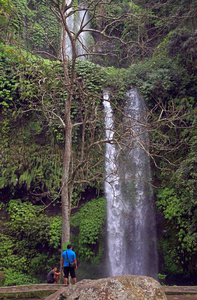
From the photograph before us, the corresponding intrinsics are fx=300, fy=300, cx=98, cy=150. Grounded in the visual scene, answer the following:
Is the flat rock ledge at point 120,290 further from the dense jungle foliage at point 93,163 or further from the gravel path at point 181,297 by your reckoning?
the dense jungle foliage at point 93,163

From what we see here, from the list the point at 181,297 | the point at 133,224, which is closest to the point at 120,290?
the point at 181,297

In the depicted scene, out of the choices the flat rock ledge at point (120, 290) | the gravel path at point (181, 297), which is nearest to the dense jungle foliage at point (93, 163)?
the gravel path at point (181, 297)

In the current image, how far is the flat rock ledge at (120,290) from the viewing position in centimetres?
348

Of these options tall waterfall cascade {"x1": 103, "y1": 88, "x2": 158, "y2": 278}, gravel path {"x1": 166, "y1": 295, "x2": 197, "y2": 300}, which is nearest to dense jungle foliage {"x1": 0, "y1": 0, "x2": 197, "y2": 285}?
tall waterfall cascade {"x1": 103, "y1": 88, "x2": 158, "y2": 278}

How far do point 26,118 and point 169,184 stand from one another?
21.8 ft

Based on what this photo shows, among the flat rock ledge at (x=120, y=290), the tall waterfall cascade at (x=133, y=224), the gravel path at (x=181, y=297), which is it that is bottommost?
the gravel path at (x=181, y=297)

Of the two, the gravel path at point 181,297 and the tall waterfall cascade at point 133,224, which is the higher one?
the tall waterfall cascade at point 133,224

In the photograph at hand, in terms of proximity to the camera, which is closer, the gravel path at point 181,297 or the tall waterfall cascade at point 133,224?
the gravel path at point 181,297

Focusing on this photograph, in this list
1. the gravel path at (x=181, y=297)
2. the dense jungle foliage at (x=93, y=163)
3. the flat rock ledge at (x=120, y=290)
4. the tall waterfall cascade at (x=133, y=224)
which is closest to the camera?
the flat rock ledge at (x=120, y=290)

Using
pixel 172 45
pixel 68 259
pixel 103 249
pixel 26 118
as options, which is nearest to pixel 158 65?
pixel 172 45

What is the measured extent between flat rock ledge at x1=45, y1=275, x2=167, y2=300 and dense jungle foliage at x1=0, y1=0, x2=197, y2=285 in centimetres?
529

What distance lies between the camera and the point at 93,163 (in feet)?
40.3

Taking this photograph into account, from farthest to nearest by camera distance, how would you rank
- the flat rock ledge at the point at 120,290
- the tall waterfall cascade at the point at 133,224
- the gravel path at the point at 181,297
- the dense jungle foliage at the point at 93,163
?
the tall waterfall cascade at the point at 133,224 < the dense jungle foliage at the point at 93,163 < the gravel path at the point at 181,297 < the flat rock ledge at the point at 120,290

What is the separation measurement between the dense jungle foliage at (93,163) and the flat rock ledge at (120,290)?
529 cm
